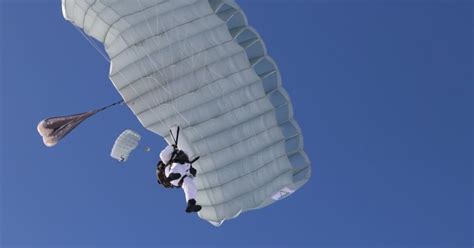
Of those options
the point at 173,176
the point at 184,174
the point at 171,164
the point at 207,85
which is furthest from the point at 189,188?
the point at 207,85

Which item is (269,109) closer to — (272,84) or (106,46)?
(272,84)

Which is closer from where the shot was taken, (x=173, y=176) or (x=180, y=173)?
(x=173, y=176)

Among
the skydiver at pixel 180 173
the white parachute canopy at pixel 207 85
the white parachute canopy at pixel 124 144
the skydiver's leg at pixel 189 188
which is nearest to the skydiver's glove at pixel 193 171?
the skydiver at pixel 180 173

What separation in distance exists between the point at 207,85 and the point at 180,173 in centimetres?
237

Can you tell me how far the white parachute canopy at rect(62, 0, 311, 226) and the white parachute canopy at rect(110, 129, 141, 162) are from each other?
1.95ft

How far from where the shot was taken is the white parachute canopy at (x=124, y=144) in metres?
18.4

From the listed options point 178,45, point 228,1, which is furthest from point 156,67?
point 228,1

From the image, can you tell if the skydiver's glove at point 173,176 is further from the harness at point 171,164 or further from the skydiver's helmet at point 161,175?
the skydiver's helmet at point 161,175

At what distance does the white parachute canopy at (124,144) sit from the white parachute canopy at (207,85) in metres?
0.59

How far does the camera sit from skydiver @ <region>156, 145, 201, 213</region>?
17859 millimetres

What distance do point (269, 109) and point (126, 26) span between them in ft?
13.9

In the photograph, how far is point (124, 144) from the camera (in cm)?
1839

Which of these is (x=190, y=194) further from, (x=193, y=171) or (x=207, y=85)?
(x=207, y=85)

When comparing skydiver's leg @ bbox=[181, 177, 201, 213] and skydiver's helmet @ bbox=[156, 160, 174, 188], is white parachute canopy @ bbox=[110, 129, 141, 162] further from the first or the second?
skydiver's leg @ bbox=[181, 177, 201, 213]
